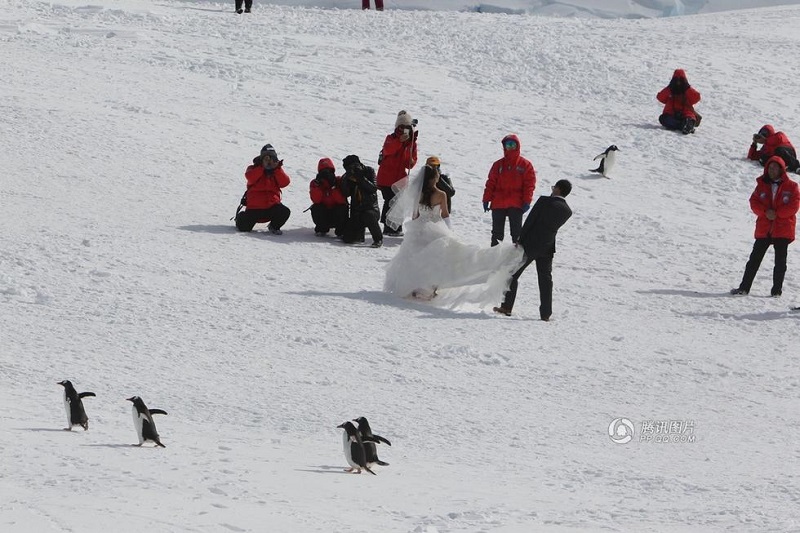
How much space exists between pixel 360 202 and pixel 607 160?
18.1 feet

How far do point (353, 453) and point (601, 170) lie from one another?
11279 millimetres

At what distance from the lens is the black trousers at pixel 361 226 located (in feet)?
43.4

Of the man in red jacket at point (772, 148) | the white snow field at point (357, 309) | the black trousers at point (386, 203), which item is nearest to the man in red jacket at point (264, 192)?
the white snow field at point (357, 309)

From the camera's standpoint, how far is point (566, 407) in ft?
30.1

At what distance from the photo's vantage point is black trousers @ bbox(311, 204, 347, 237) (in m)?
13.5

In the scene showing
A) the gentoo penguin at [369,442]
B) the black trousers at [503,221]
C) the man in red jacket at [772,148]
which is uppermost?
the man in red jacket at [772,148]

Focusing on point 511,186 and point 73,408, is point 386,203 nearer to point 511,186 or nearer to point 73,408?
point 511,186

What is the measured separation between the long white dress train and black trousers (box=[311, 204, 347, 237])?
1824 mm

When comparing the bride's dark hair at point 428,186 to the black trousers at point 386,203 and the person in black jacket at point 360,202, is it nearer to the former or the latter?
the person in black jacket at point 360,202

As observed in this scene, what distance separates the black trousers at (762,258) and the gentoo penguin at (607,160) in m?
4.68

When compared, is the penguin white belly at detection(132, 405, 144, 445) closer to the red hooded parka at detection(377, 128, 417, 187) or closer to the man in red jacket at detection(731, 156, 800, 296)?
the red hooded parka at detection(377, 128, 417, 187)

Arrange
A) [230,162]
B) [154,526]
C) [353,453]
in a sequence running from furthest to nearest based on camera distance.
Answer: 1. [230,162]
2. [353,453]
3. [154,526]

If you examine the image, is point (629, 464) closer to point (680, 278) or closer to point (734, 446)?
point (734, 446)

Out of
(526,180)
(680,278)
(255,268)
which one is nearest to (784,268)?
(680,278)
